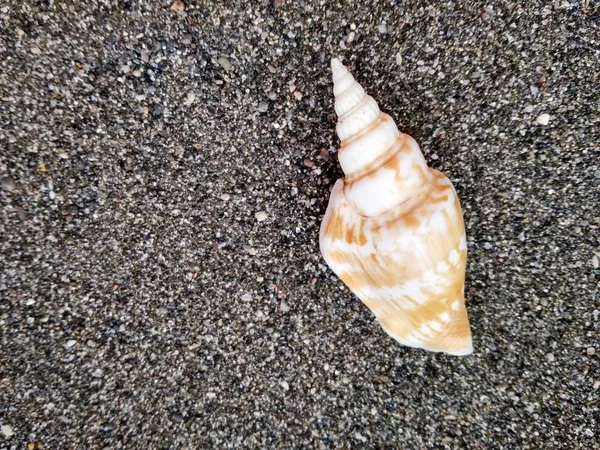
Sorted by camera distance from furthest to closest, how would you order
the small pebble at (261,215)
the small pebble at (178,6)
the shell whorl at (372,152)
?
the small pebble at (261,215) < the small pebble at (178,6) < the shell whorl at (372,152)

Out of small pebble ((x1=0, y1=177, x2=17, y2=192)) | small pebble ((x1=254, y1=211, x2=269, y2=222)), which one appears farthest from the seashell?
small pebble ((x1=0, y1=177, x2=17, y2=192))

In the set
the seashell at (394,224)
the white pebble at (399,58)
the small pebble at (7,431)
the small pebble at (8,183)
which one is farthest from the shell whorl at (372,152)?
the small pebble at (7,431)

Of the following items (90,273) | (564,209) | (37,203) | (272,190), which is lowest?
(564,209)

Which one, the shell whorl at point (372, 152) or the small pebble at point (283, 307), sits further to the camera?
the small pebble at point (283, 307)

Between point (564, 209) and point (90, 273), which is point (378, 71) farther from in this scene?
point (90, 273)

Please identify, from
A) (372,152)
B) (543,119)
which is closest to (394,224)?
(372,152)

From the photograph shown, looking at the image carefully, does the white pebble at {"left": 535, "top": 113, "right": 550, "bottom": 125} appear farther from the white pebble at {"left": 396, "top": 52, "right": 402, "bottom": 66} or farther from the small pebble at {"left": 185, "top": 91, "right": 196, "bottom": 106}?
the small pebble at {"left": 185, "top": 91, "right": 196, "bottom": 106}

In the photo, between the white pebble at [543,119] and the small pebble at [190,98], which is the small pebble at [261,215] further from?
the white pebble at [543,119]

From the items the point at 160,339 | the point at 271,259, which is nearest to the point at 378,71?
the point at 271,259
